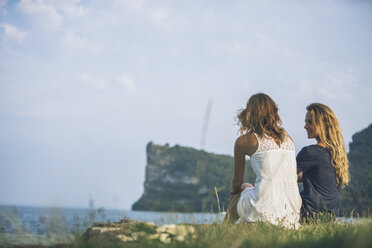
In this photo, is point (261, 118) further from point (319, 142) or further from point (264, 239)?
point (264, 239)

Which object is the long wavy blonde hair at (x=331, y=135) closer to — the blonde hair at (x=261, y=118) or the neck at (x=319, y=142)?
the neck at (x=319, y=142)

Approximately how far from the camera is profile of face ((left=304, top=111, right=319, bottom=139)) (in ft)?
12.5

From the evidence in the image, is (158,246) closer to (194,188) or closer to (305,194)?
(194,188)

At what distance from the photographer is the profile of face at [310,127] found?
3.81m

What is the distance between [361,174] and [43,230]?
173 feet

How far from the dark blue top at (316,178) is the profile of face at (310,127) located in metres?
0.16

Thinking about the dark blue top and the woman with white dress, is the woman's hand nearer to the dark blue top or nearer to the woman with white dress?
the woman with white dress

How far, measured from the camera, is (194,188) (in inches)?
103

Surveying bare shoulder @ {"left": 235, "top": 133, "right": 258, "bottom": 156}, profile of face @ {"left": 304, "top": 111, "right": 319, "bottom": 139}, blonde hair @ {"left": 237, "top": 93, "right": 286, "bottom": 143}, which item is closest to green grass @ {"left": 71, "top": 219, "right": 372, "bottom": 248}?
bare shoulder @ {"left": 235, "top": 133, "right": 258, "bottom": 156}

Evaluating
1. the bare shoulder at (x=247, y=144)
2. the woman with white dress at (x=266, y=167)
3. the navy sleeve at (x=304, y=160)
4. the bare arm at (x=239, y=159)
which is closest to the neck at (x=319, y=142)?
the navy sleeve at (x=304, y=160)

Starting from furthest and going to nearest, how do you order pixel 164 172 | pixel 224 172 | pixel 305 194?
pixel 164 172
pixel 224 172
pixel 305 194

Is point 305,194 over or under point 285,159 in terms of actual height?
under

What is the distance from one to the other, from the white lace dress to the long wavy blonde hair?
53 cm

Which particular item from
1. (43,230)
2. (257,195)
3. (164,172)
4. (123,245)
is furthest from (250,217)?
(164,172)
